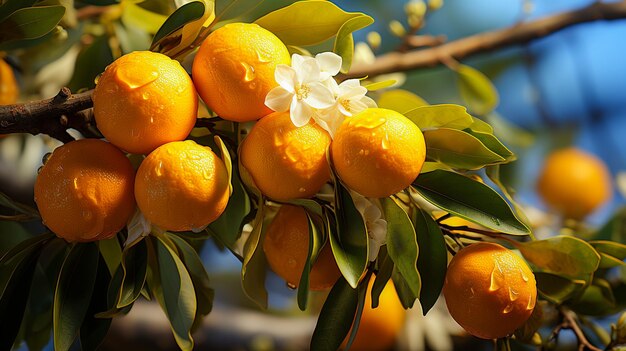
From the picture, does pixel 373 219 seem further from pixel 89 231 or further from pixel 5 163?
pixel 5 163

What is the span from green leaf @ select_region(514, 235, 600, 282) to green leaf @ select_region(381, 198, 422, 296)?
0.38 feet

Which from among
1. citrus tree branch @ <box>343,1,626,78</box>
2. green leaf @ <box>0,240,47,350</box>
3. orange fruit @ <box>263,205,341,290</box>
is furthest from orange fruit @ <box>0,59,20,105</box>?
citrus tree branch @ <box>343,1,626,78</box>

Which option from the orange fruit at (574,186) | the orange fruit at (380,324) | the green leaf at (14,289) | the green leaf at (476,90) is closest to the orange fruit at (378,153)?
the green leaf at (14,289)

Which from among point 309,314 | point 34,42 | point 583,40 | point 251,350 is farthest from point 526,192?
point 34,42

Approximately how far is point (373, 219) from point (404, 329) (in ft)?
1.33

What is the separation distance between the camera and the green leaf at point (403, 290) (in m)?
0.45

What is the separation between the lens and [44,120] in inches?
17.0

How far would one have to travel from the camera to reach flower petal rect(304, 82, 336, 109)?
422 millimetres

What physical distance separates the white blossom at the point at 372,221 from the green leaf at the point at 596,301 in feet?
0.71

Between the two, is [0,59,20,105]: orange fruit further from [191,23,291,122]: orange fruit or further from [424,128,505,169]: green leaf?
[424,128,505,169]: green leaf

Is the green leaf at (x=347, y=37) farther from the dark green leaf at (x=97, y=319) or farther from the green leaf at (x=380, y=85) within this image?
the dark green leaf at (x=97, y=319)

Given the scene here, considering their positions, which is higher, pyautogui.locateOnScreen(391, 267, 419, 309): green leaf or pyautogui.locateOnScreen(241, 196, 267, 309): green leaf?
pyautogui.locateOnScreen(391, 267, 419, 309): green leaf

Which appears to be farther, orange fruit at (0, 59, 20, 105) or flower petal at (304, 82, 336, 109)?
orange fruit at (0, 59, 20, 105)

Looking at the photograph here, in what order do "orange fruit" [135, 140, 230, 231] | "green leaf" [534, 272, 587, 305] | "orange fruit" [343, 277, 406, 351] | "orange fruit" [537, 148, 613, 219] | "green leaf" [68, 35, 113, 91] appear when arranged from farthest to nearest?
"orange fruit" [537, 148, 613, 219] → "orange fruit" [343, 277, 406, 351] → "green leaf" [68, 35, 113, 91] → "green leaf" [534, 272, 587, 305] → "orange fruit" [135, 140, 230, 231]
